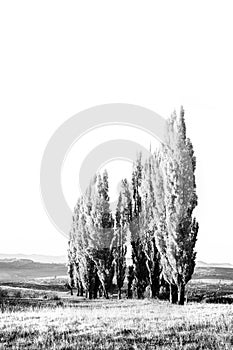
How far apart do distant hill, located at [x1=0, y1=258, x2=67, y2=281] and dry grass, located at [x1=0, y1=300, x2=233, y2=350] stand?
319 feet

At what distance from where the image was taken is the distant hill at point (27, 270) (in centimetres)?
11359

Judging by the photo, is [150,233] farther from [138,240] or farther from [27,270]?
[27,270]

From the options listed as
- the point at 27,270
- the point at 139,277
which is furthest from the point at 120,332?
the point at 27,270

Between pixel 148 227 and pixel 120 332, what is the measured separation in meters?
20.1

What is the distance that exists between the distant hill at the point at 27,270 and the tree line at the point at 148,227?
226ft

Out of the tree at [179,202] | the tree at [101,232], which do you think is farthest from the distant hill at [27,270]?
the tree at [179,202]

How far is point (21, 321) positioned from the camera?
15.8 metres

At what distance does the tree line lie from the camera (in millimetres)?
24891

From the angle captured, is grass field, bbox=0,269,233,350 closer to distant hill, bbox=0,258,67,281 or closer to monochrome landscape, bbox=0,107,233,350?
monochrome landscape, bbox=0,107,233,350

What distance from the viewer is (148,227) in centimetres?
3269

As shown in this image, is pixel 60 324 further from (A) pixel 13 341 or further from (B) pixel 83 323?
(A) pixel 13 341

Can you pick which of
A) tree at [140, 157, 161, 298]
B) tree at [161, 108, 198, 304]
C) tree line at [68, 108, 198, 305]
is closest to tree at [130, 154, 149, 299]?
tree line at [68, 108, 198, 305]

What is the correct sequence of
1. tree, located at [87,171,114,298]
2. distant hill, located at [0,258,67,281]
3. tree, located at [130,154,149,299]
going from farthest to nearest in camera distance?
distant hill, located at [0,258,67,281] < tree, located at [87,171,114,298] < tree, located at [130,154,149,299]

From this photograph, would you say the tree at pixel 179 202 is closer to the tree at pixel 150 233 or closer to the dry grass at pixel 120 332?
the tree at pixel 150 233
